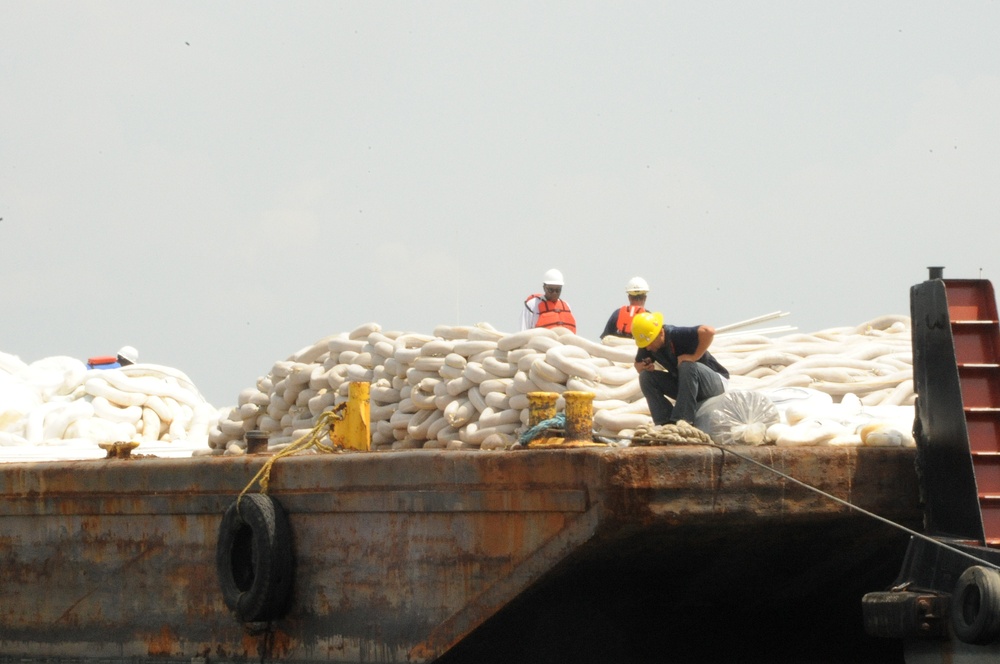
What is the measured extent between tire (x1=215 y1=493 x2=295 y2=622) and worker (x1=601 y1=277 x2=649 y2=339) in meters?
2.85

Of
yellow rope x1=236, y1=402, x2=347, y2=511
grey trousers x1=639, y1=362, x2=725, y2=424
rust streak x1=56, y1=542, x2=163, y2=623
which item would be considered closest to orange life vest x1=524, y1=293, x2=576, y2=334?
yellow rope x1=236, y1=402, x2=347, y2=511

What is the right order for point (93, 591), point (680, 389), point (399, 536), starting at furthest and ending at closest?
point (93, 591) → point (680, 389) → point (399, 536)

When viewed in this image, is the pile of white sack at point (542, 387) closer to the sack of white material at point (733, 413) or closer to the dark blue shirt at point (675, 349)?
the sack of white material at point (733, 413)

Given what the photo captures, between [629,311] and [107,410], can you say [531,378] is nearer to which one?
[629,311]

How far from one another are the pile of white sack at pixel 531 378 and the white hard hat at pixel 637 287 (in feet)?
2.63

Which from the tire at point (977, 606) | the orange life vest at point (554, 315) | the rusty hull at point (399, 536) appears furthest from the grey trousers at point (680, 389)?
the orange life vest at point (554, 315)

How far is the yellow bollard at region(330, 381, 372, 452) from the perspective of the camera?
23.4 ft

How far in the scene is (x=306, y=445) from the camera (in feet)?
23.3

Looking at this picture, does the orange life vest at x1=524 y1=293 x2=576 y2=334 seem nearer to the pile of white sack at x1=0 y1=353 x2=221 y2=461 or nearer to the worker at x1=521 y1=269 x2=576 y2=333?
the worker at x1=521 y1=269 x2=576 y2=333

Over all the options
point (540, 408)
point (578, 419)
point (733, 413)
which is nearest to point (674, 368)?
point (733, 413)

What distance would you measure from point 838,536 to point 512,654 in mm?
1466

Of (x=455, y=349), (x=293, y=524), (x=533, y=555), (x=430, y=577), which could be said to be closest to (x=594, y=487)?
(x=533, y=555)

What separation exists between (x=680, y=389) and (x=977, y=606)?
182cm

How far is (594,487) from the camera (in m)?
5.62
